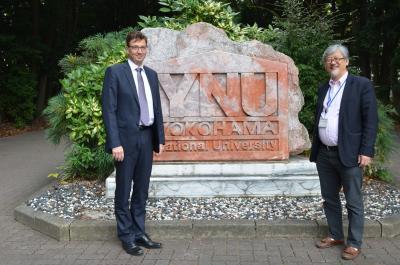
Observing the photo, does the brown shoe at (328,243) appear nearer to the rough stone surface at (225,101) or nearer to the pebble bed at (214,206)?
the pebble bed at (214,206)

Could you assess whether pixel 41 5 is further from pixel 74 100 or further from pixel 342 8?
pixel 74 100

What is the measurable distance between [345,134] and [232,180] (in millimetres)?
2089

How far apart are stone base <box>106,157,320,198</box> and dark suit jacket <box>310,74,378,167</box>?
188cm

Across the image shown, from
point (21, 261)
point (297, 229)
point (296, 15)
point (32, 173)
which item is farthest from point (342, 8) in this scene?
point (21, 261)

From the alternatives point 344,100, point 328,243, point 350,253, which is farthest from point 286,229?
point 344,100

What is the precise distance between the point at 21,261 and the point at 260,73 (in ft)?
11.6

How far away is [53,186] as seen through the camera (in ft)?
23.0

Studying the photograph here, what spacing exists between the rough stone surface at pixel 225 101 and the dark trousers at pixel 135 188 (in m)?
1.68

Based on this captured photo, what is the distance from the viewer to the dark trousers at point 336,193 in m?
4.47

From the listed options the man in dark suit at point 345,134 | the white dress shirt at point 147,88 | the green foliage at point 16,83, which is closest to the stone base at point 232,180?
the man in dark suit at point 345,134

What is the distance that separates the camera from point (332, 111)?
445cm

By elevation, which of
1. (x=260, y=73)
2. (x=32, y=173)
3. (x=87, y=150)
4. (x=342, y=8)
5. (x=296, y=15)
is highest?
(x=342, y=8)

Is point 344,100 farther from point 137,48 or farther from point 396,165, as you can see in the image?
point 396,165

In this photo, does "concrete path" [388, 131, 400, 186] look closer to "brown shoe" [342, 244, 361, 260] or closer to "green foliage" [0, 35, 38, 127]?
"brown shoe" [342, 244, 361, 260]
